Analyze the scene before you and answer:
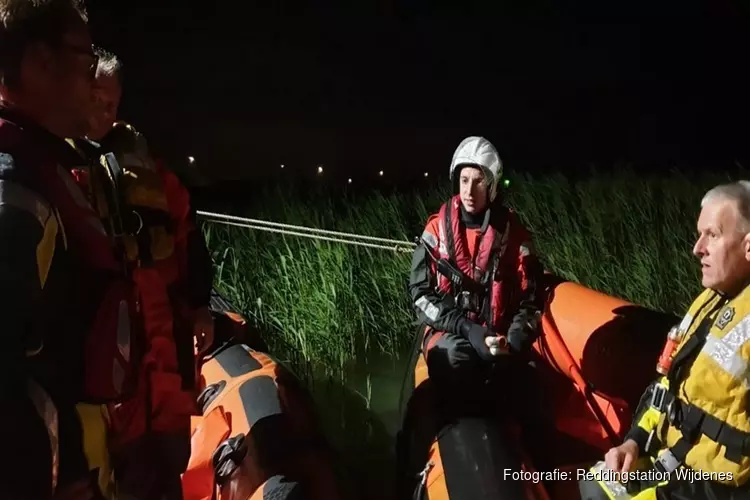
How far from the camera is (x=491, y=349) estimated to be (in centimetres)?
183

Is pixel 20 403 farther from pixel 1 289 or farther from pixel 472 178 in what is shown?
pixel 472 178

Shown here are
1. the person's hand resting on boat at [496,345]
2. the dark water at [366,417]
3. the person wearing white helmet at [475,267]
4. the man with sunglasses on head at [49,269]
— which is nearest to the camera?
the man with sunglasses on head at [49,269]

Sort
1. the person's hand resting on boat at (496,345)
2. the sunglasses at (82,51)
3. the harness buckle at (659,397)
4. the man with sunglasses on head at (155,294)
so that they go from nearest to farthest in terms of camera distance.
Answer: the sunglasses at (82,51) → the man with sunglasses on head at (155,294) → the harness buckle at (659,397) → the person's hand resting on boat at (496,345)

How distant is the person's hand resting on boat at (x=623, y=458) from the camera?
138 cm

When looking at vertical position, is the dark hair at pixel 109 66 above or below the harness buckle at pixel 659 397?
above

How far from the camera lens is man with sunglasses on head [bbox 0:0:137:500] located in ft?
2.52

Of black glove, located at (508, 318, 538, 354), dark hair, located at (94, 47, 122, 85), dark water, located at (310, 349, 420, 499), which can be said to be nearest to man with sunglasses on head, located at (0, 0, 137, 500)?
dark hair, located at (94, 47, 122, 85)

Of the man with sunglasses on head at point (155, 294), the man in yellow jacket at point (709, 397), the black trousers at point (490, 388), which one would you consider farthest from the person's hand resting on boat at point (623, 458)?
the man with sunglasses on head at point (155, 294)

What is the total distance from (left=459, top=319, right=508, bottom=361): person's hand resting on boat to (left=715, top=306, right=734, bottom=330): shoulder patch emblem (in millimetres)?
658

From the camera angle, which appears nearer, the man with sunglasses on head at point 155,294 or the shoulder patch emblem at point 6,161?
the shoulder patch emblem at point 6,161

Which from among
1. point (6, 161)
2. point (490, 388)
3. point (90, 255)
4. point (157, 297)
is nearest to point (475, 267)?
point (490, 388)

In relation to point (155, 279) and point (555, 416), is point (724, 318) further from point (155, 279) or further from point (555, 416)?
point (155, 279)

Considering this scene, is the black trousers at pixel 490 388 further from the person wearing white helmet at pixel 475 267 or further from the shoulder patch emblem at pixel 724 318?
the shoulder patch emblem at pixel 724 318

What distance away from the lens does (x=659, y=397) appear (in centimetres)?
138
